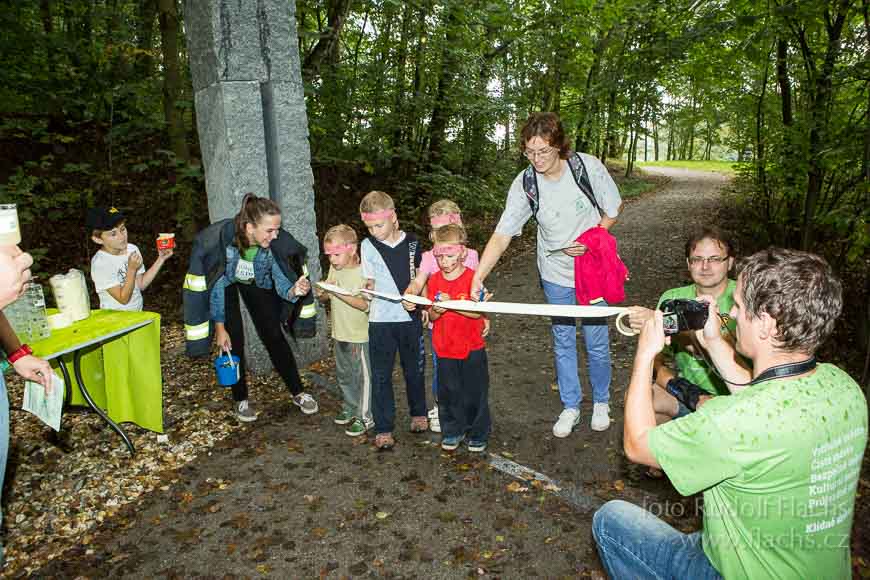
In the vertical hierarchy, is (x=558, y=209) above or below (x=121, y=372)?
above

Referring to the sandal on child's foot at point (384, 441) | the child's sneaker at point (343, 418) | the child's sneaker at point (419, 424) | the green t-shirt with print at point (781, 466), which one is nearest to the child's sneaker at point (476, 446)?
the child's sneaker at point (419, 424)

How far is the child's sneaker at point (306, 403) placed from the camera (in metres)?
5.02

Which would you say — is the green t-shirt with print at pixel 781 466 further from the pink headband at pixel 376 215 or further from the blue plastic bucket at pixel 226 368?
the blue plastic bucket at pixel 226 368

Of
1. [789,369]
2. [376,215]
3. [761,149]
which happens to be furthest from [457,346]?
[761,149]

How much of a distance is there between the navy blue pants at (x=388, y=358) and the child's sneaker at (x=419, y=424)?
0.23 metres

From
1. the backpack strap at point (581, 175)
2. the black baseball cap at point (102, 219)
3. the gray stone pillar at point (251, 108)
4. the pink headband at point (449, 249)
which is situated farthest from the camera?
the gray stone pillar at point (251, 108)

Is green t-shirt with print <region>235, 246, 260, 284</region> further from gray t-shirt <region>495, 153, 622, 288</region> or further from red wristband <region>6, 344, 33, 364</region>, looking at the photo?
gray t-shirt <region>495, 153, 622, 288</region>

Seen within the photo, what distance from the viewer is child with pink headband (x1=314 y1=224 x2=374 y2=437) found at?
4.35 meters

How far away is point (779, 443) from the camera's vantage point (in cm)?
166

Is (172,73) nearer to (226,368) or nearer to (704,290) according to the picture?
A: (226,368)

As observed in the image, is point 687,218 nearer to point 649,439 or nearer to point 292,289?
point 292,289

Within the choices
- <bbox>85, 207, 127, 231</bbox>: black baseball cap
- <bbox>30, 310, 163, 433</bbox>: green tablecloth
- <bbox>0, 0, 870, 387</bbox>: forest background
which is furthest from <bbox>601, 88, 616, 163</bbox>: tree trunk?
<bbox>30, 310, 163, 433</bbox>: green tablecloth

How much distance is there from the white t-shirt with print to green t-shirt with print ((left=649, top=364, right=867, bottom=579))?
4.70m

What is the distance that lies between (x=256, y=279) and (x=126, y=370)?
49.6 inches
